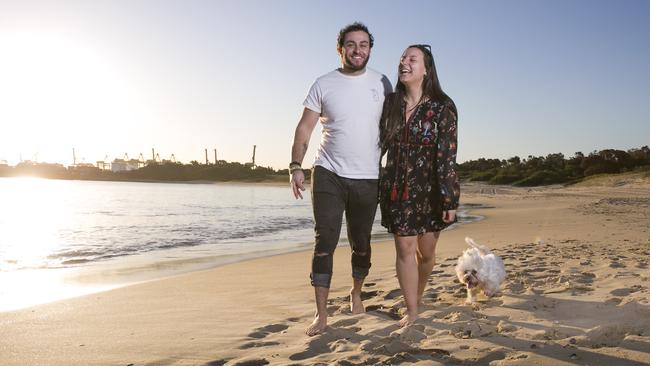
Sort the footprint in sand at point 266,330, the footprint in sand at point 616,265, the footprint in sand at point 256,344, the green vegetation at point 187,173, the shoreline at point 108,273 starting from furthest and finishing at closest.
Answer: the green vegetation at point 187,173 < the shoreline at point 108,273 < the footprint in sand at point 616,265 < the footprint in sand at point 266,330 < the footprint in sand at point 256,344

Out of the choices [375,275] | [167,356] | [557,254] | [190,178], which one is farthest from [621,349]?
[190,178]

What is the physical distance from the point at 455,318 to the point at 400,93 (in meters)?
1.54

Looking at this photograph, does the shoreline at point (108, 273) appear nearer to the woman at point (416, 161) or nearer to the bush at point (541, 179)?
the woman at point (416, 161)

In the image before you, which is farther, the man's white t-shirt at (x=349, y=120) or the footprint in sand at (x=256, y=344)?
the man's white t-shirt at (x=349, y=120)

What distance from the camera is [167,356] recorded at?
3.05 metres

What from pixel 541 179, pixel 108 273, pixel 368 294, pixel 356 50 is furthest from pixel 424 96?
pixel 541 179

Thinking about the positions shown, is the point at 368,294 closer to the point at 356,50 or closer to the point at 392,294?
the point at 392,294

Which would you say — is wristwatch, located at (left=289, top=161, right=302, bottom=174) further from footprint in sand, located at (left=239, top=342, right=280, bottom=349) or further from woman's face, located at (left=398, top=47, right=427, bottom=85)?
footprint in sand, located at (left=239, top=342, right=280, bottom=349)

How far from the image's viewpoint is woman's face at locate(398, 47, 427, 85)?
3.35 m

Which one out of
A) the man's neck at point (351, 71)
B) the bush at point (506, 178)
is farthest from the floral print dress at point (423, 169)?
the bush at point (506, 178)

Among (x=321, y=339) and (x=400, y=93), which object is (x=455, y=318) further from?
(x=400, y=93)

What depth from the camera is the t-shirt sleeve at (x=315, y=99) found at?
138 inches

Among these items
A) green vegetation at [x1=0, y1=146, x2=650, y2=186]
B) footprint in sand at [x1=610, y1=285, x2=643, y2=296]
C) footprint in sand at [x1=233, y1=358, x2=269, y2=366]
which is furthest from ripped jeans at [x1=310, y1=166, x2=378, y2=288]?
green vegetation at [x1=0, y1=146, x2=650, y2=186]

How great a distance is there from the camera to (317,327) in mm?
3383
